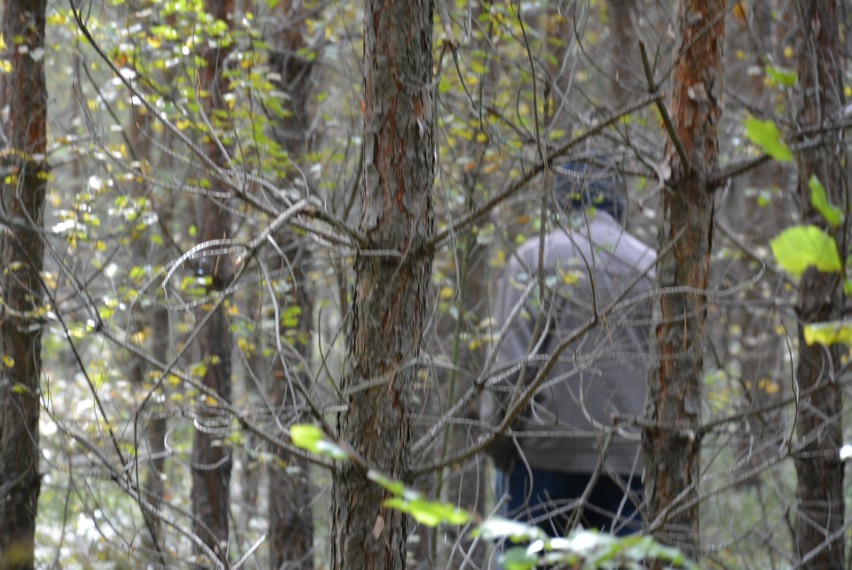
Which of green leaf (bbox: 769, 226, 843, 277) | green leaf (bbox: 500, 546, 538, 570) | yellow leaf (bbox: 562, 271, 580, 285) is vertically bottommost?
green leaf (bbox: 500, 546, 538, 570)

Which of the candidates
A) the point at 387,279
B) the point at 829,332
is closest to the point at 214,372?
the point at 387,279

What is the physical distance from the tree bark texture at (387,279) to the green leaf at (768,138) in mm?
1924

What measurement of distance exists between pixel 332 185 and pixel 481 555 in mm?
3240

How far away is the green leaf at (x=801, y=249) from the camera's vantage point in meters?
0.94

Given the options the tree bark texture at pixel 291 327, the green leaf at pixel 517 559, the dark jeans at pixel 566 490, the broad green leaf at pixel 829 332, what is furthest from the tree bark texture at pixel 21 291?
the broad green leaf at pixel 829 332

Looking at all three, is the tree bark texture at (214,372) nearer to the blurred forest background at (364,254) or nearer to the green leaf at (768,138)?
the blurred forest background at (364,254)

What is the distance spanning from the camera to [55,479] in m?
9.77

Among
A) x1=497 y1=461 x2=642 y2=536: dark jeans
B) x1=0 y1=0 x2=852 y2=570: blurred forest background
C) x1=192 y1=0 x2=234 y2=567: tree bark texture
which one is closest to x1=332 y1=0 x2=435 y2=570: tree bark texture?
x1=0 y1=0 x2=852 y2=570: blurred forest background

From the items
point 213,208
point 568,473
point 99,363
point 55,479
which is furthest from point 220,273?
point 55,479

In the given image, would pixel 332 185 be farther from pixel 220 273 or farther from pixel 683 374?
pixel 683 374

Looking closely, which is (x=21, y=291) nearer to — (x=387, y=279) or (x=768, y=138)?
(x=387, y=279)

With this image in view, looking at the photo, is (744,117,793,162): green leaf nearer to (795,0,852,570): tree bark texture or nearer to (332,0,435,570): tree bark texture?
(332,0,435,570): tree bark texture

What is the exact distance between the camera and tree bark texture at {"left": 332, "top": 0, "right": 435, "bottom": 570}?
9.34 ft

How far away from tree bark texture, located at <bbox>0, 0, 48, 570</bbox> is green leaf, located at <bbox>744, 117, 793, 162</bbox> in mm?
4179
